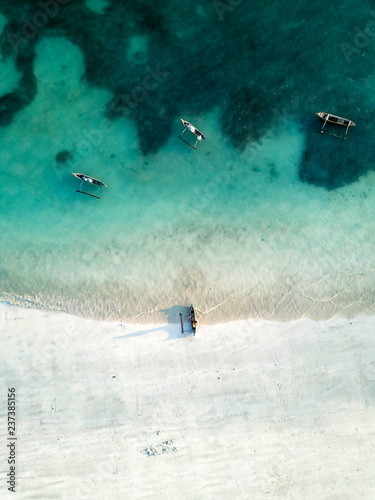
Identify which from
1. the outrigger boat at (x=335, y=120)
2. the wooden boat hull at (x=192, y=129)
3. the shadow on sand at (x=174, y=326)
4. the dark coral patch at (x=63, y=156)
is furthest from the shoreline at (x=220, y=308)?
the outrigger boat at (x=335, y=120)

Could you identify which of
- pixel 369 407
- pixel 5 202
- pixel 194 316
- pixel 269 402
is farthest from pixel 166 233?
pixel 369 407

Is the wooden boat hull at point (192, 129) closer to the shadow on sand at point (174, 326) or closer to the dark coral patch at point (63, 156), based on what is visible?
the dark coral patch at point (63, 156)

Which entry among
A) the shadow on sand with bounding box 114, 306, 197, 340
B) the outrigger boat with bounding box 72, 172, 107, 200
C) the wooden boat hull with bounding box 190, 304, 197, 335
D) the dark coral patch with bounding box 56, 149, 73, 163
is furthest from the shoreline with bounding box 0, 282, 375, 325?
the dark coral patch with bounding box 56, 149, 73, 163

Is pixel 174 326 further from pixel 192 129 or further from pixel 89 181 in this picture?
pixel 192 129

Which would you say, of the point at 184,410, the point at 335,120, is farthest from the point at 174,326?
the point at 335,120

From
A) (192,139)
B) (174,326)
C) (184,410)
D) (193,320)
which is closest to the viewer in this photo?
(184,410)

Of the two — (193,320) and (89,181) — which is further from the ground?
(89,181)
